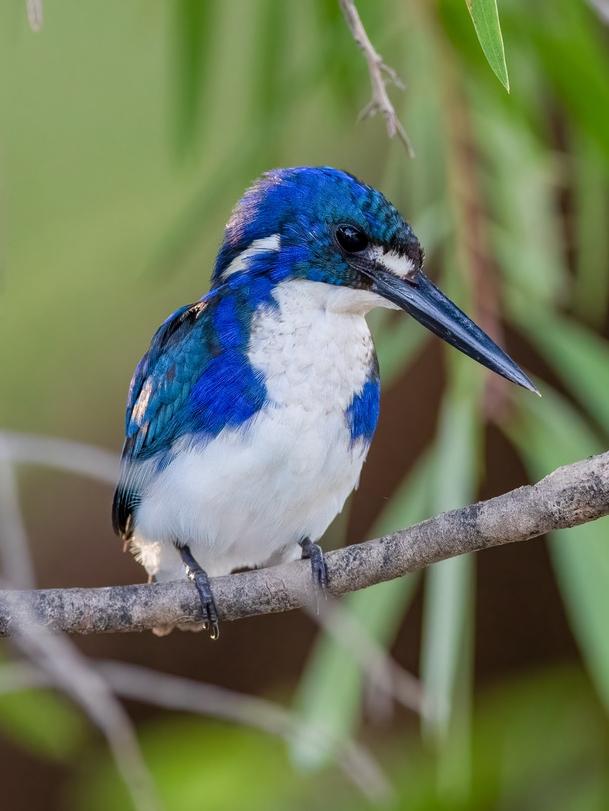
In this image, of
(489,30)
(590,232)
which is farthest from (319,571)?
(590,232)

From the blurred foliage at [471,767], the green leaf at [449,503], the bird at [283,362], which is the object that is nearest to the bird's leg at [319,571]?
the bird at [283,362]

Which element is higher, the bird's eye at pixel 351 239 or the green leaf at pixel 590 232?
the green leaf at pixel 590 232

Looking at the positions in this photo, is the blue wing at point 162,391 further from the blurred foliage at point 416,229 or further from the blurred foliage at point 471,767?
the blurred foliage at point 471,767

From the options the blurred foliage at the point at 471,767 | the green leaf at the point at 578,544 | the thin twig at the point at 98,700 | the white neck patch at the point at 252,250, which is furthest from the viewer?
the blurred foliage at the point at 471,767

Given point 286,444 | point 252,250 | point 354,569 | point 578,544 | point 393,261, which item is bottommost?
point 354,569

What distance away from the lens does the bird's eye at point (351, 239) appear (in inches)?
65.0

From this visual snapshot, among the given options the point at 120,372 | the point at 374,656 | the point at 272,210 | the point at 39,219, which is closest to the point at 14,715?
the point at 374,656

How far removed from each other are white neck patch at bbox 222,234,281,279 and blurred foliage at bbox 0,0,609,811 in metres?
0.32

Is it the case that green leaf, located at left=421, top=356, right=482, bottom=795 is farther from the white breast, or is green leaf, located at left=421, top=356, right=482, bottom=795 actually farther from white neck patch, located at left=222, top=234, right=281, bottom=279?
white neck patch, located at left=222, top=234, right=281, bottom=279

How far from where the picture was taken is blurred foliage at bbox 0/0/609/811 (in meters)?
1.93

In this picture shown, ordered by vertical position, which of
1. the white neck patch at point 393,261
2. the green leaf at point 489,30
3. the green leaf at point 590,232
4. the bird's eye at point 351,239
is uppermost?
the green leaf at point 590,232

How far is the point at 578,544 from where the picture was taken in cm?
190

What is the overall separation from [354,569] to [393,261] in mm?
459

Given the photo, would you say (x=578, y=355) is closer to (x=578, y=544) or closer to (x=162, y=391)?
(x=578, y=544)
